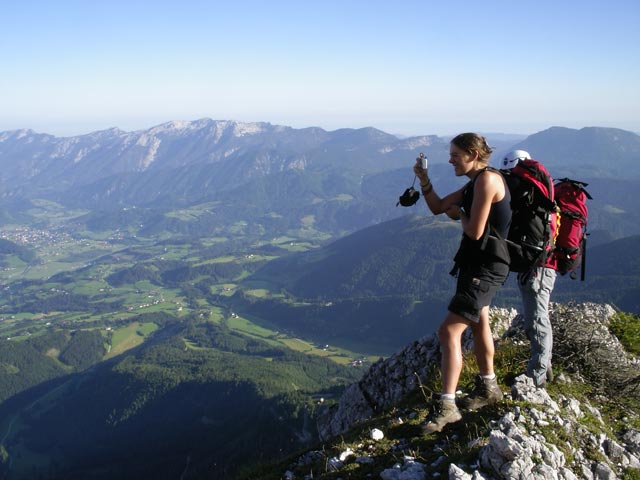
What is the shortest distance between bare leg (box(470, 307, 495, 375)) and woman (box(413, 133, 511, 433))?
2 centimetres

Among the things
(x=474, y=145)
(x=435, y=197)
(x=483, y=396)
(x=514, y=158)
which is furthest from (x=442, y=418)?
(x=514, y=158)

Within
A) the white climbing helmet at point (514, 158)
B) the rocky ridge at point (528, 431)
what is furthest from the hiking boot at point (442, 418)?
the white climbing helmet at point (514, 158)

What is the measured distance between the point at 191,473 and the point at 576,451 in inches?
3181

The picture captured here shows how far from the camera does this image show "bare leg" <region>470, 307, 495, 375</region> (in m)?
7.68

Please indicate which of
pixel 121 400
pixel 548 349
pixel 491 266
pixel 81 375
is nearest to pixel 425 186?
pixel 491 266

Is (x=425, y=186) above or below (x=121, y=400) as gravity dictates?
above

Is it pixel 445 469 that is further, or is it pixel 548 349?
pixel 548 349

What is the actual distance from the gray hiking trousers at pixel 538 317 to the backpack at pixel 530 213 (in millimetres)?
524

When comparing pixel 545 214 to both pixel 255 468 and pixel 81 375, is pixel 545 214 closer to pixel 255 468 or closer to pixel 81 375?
pixel 255 468

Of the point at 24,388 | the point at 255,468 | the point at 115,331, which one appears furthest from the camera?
the point at 115,331

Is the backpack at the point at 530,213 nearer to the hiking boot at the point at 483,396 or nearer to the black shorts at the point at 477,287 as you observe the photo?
the black shorts at the point at 477,287

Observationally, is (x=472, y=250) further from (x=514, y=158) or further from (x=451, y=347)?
(x=514, y=158)

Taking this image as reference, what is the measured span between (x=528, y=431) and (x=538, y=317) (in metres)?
2.64

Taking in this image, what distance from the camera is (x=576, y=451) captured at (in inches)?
242
